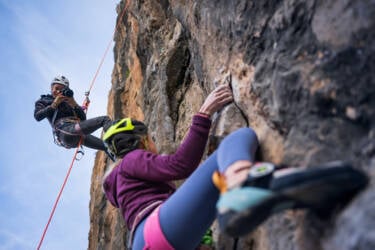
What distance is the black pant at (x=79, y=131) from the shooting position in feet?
22.6

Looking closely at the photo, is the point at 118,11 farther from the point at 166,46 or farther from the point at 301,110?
the point at 301,110

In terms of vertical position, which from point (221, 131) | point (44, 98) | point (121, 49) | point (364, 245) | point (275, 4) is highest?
point (121, 49)

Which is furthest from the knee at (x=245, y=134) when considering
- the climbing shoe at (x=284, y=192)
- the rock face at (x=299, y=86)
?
the climbing shoe at (x=284, y=192)

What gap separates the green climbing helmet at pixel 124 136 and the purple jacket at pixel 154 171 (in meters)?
0.19

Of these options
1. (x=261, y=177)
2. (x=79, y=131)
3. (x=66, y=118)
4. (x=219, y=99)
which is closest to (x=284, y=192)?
(x=261, y=177)

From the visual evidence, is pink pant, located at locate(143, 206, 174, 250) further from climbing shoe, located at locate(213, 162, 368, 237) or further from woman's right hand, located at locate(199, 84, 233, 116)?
woman's right hand, located at locate(199, 84, 233, 116)

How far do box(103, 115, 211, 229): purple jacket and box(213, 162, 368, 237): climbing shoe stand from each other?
1.01m

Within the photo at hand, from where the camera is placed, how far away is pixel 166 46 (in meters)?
6.30

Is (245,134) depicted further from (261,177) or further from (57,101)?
(57,101)

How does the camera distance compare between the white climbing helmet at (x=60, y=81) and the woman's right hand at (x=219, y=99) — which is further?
the white climbing helmet at (x=60, y=81)

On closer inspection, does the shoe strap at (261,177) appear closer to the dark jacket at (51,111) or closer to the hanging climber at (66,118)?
the hanging climber at (66,118)

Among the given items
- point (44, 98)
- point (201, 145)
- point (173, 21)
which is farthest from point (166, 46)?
point (201, 145)

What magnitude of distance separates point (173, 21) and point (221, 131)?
364cm

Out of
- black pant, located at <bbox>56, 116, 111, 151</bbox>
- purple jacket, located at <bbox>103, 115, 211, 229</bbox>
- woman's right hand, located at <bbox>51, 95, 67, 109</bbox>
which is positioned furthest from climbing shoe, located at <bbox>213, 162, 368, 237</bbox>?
woman's right hand, located at <bbox>51, 95, 67, 109</bbox>
